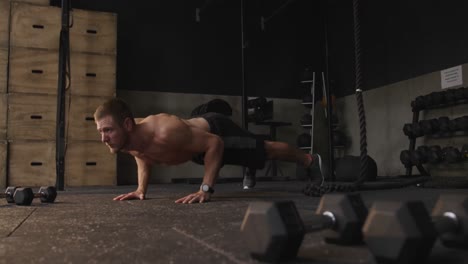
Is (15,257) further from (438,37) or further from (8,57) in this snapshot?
(438,37)

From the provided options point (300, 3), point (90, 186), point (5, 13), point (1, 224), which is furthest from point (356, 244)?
point (300, 3)

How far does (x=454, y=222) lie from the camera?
0.70 m

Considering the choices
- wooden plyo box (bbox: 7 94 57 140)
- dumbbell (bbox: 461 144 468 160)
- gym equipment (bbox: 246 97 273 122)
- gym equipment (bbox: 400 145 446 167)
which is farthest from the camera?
gym equipment (bbox: 246 97 273 122)

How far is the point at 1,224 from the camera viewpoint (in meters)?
1.24

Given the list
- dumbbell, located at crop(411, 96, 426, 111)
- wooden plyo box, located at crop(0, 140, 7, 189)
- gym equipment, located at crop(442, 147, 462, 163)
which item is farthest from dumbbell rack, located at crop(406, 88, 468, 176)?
wooden plyo box, located at crop(0, 140, 7, 189)

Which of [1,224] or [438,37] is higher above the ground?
[438,37]

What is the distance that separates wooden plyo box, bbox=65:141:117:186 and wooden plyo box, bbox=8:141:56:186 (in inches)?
5.5

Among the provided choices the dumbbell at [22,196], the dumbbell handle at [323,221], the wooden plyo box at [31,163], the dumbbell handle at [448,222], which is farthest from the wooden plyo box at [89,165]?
the dumbbell handle at [448,222]

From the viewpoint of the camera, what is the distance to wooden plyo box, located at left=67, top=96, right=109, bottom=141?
3.62m

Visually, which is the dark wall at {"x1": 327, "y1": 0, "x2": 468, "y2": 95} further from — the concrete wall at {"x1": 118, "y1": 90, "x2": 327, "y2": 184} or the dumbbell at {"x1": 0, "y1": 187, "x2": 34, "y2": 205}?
the dumbbell at {"x1": 0, "y1": 187, "x2": 34, "y2": 205}

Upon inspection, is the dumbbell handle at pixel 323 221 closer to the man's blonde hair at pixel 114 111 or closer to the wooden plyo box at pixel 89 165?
the man's blonde hair at pixel 114 111

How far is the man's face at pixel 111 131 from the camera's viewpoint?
72.8 inches

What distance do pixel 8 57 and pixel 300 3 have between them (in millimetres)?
3383

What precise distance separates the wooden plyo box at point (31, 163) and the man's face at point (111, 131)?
191 cm
